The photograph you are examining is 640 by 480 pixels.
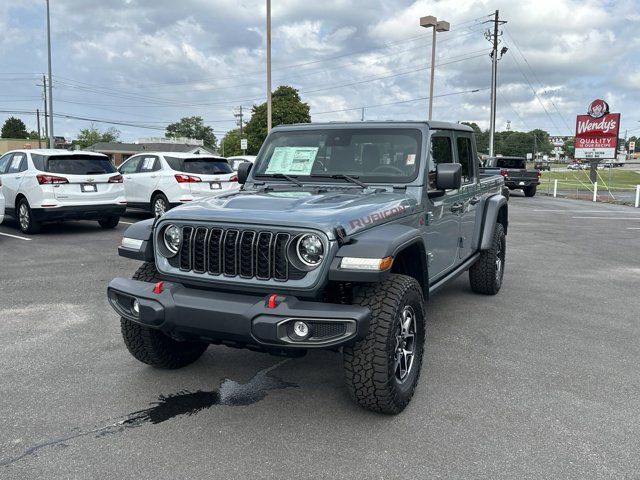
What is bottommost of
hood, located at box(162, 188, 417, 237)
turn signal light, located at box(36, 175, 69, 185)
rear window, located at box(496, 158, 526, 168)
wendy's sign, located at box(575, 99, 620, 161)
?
turn signal light, located at box(36, 175, 69, 185)

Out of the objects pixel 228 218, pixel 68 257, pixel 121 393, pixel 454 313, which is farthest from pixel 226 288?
pixel 68 257

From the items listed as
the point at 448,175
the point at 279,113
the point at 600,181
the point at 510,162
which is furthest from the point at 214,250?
the point at 279,113

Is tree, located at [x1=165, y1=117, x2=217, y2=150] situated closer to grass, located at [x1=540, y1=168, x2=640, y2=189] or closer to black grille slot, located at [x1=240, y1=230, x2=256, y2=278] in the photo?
grass, located at [x1=540, y1=168, x2=640, y2=189]

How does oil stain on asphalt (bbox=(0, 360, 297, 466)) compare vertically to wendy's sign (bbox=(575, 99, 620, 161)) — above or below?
below

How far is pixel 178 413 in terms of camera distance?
147 inches

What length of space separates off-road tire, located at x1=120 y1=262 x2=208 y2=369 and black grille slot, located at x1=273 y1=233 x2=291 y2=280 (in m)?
1.02

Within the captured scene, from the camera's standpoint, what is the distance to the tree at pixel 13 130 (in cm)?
12325

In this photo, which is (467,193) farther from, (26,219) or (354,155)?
(26,219)

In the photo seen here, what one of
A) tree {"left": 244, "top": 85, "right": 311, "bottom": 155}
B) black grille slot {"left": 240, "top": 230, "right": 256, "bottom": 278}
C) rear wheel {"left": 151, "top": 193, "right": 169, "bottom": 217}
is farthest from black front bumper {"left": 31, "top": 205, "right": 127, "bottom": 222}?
tree {"left": 244, "top": 85, "right": 311, "bottom": 155}

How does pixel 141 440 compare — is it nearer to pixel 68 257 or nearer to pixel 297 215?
pixel 297 215

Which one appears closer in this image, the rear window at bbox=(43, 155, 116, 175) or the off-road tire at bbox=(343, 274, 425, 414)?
the off-road tire at bbox=(343, 274, 425, 414)

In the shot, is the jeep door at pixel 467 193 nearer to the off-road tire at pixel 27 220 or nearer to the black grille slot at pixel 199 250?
the black grille slot at pixel 199 250

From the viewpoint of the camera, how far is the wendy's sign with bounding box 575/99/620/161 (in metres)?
32.5

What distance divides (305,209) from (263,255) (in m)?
0.43
